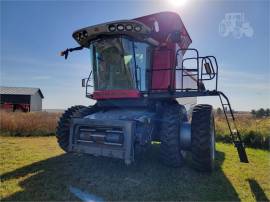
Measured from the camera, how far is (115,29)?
538 cm

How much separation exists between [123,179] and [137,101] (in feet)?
6.40

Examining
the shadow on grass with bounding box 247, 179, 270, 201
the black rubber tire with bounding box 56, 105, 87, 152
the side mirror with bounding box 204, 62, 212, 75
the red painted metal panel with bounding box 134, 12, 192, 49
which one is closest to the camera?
the shadow on grass with bounding box 247, 179, 270, 201

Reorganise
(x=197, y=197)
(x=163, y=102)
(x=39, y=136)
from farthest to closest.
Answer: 1. (x=39, y=136)
2. (x=163, y=102)
3. (x=197, y=197)

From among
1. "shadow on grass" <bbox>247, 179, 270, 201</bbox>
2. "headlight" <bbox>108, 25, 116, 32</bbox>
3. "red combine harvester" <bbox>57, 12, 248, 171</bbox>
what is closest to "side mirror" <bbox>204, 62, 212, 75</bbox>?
"red combine harvester" <bbox>57, 12, 248, 171</bbox>

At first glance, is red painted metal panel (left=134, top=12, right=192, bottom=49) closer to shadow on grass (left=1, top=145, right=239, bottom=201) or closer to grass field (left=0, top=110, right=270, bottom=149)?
shadow on grass (left=1, top=145, right=239, bottom=201)

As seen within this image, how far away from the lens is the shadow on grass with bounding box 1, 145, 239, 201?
421cm

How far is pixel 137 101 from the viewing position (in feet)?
20.0

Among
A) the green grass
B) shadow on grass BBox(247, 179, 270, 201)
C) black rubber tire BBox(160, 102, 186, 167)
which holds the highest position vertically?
black rubber tire BBox(160, 102, 186, 167)

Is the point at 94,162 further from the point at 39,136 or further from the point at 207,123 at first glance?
the point at 39,136

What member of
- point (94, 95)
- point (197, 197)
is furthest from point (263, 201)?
point (94, 95)

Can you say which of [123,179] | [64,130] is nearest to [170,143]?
[123,179]

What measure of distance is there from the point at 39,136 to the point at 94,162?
6328mm

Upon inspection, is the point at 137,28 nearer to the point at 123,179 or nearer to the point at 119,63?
the point at 119,63

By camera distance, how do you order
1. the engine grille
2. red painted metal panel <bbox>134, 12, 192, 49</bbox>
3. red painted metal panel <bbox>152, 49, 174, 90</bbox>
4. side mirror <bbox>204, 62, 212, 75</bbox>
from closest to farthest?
1. the engine grille
2. side mirror <bbox>204, 62, 212, 75</bbox>
3. red painted metal panel <bbox>152, 49, 174, 90</bbox>
4. red painted metal panel <bbox>134, 12, 192, 49</bbox>
